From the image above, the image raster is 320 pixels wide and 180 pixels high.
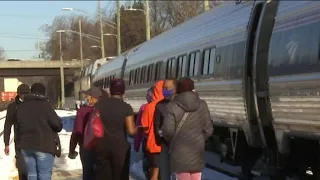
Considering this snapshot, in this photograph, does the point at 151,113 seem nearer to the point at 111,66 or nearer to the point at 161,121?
the point at 161,121

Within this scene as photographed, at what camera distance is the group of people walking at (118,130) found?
279 inches

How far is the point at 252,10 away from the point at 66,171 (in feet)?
17.1

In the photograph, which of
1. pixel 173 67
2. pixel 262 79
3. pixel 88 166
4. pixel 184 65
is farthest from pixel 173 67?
pixel 88 166

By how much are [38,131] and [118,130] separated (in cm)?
156

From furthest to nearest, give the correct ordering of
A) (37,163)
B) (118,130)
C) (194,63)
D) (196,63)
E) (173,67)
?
(173,67), (194,63), (196,63), (37,163), (118,130)

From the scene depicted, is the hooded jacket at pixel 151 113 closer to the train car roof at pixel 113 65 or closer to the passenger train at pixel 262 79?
the passenger train at pixel 262 79

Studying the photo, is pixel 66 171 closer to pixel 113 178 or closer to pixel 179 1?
pixel 113 178

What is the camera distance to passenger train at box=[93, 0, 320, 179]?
8.09m

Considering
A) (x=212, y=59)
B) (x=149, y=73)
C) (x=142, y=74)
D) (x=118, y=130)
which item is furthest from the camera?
(x=142, y=74)

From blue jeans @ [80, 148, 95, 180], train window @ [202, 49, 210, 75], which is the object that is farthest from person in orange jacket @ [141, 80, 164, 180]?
train window @ [202, 49, 210, 75]

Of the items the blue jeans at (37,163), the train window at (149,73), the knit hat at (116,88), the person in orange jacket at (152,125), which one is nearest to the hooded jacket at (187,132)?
the knit hat at (116,88)

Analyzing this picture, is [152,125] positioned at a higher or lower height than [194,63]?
lower

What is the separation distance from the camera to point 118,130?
7.38 m

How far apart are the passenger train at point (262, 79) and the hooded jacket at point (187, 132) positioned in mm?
1494
